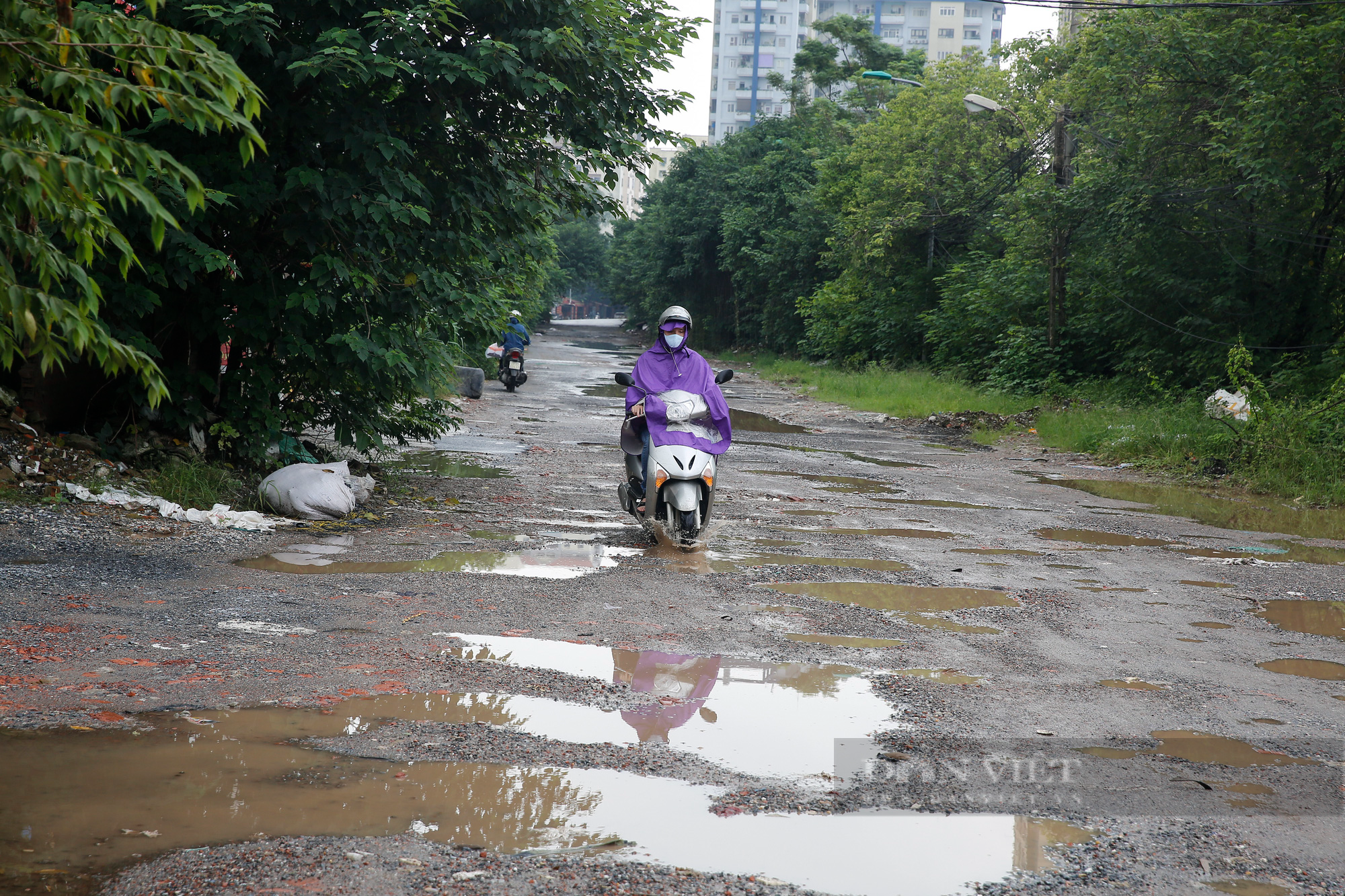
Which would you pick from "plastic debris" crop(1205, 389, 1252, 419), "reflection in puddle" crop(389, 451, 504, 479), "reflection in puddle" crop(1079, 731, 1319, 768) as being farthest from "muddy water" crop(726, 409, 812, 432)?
"reflection in puddle" crop(1079, 731, 1319, 768)

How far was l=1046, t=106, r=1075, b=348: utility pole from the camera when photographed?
21078 millimetres

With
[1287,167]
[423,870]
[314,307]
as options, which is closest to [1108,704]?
[423,870]

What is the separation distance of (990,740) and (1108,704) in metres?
0.88

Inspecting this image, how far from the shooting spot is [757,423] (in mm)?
20516

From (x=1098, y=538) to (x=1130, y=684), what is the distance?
4.63 metres

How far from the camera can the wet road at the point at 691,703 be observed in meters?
3.15

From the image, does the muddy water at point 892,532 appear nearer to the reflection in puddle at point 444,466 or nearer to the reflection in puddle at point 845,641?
the reflection in puddle at point 845,641

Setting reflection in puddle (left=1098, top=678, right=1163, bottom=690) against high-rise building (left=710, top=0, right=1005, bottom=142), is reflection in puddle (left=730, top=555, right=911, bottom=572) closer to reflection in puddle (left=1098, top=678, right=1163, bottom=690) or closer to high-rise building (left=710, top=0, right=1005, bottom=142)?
reflection in puddle (left=1098, top=678, right=1163, bottom=690)

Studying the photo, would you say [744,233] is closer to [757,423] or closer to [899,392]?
[899,392]

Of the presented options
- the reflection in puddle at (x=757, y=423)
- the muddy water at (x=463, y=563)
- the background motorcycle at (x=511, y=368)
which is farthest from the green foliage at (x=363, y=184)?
the background motorcycle at (x=511, y=368)

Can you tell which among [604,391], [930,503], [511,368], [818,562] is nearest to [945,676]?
[818,562]

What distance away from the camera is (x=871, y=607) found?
20.9 ft

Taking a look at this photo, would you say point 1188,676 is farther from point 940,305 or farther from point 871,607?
point 940,305

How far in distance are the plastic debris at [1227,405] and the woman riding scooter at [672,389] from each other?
9547mm
